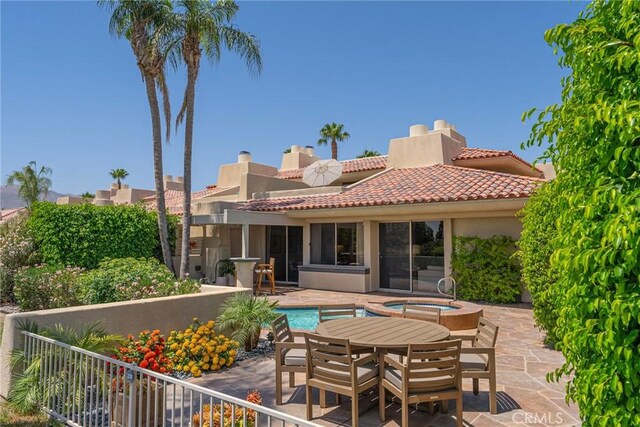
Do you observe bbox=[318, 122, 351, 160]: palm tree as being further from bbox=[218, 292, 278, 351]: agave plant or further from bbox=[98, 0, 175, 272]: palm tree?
bbox=[218, 292, 278, 351]: agave plant

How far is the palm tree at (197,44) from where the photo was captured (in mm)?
15641

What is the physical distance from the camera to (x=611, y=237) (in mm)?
2139

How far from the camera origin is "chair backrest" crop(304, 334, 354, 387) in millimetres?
4969

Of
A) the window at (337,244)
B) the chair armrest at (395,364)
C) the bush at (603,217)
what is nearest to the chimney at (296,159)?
the window at (337,244)

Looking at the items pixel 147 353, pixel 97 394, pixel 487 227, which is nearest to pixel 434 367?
pixel 97 394

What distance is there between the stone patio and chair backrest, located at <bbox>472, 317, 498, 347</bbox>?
76 cm

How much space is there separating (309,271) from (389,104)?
35.6 feet

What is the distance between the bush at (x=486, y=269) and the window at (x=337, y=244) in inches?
174

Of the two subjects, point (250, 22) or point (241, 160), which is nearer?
point (250, 22)

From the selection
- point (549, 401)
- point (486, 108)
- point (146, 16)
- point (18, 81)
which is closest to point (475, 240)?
point (486, 108)

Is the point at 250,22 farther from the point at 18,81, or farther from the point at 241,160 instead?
the point at 241,160

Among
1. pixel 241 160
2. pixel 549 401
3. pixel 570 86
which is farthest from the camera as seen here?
pixel 241 160

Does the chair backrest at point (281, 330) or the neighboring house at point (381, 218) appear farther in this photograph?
the neighboring house at point (381, 218)

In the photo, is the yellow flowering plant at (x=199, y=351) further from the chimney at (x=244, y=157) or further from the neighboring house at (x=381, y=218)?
the chimney at (x=244, y=157)
